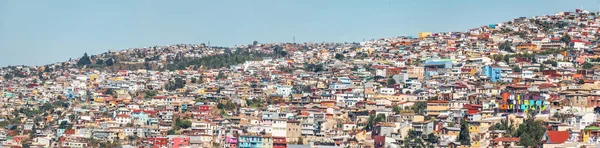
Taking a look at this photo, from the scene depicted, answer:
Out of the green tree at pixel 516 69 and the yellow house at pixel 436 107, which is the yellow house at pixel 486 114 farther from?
the green tree at pixel 516 69

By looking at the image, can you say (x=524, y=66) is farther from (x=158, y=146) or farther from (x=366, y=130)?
(x=158, y=146)

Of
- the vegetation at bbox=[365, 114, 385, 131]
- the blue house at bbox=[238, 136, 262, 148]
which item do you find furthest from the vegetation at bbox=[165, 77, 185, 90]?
the blue house at bbox=[238, 136, 262, 148]

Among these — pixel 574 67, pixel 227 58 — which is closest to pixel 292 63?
pixel 227 58

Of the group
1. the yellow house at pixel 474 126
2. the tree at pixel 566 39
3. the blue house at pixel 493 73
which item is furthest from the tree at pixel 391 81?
the yellow house at pixel 474 126

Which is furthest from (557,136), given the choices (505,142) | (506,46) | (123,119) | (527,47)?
(506,46)

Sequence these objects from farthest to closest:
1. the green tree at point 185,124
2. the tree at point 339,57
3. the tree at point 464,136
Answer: the tree at point 339,57 < the green tree at point 185,124 < the tree at point 464,136

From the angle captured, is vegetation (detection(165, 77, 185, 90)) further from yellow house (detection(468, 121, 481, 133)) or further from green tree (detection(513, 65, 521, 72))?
yellow house (detection(468, 121, 481, 133))

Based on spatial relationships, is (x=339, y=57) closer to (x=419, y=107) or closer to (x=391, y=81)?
(x=391, y=81)
